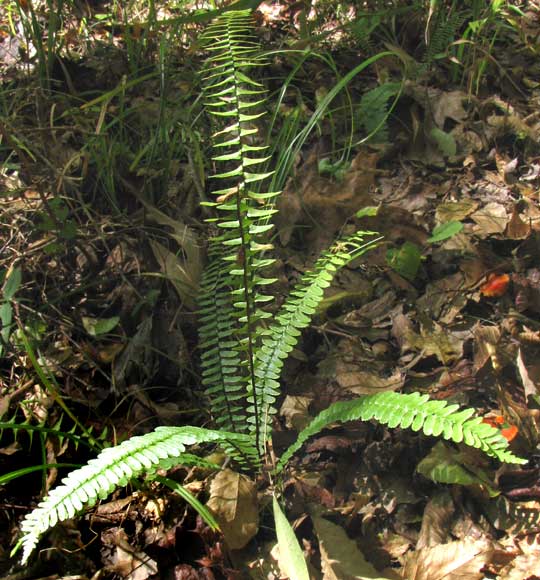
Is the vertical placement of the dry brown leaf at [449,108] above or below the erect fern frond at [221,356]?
above

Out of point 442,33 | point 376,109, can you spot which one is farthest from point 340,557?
point 442,33

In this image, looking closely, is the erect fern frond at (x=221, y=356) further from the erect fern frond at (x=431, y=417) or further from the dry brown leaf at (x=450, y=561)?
the dry brown leaf at (x=450, y=561)

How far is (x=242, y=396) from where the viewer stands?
1719 mm

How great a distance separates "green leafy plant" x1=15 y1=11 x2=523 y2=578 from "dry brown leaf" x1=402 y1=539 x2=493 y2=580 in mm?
249

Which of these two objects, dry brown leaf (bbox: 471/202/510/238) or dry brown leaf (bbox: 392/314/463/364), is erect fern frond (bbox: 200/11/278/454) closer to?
dry brown leaf (bbox: 392/314/463/364)

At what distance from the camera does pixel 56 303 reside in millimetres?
2139

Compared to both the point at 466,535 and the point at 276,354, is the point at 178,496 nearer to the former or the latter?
the point at 276,354

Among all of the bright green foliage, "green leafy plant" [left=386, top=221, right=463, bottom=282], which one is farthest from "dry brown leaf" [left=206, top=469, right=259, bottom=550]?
the bright green foliage

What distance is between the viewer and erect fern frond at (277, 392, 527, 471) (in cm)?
126

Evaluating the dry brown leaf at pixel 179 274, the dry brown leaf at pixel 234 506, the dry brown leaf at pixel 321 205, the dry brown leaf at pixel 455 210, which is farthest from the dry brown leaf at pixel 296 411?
the dry brown leaf at pixel 455 210

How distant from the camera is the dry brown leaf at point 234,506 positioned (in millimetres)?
1582

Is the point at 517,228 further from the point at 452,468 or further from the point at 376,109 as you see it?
the point at 452,468

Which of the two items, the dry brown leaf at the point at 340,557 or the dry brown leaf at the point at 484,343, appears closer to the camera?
the dry brown leaf at the point at 340,557

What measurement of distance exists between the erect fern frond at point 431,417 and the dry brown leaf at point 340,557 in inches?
13.0
